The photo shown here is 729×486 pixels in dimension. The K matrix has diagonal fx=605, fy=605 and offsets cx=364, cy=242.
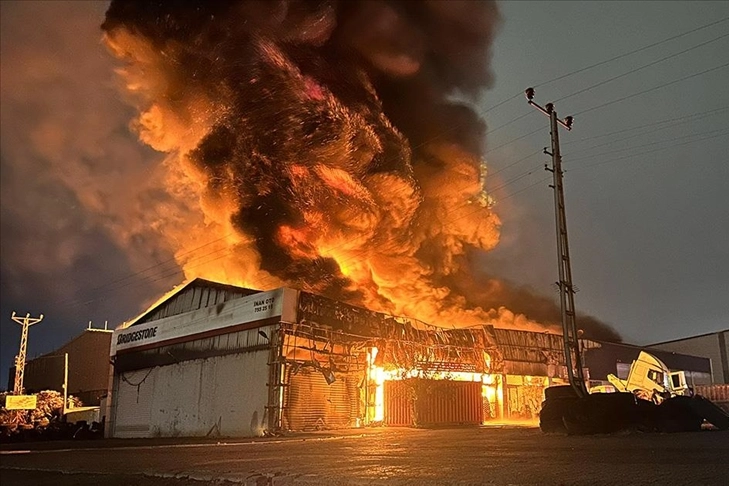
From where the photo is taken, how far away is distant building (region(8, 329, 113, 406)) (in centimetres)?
6019

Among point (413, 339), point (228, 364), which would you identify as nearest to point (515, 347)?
point (413, 339)

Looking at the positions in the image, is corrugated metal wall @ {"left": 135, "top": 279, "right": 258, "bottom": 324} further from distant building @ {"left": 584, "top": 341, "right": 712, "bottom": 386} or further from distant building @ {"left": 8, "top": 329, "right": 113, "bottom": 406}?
distant building @ {"left": 584, "top": 341, "right": 712, "bottom": 386}

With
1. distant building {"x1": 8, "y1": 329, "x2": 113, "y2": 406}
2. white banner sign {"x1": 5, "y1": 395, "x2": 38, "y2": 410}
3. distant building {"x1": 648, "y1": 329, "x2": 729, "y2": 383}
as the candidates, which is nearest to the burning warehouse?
white banner sign {"x1": 5, "y1": 395, "x2": 38, "y2": 410}

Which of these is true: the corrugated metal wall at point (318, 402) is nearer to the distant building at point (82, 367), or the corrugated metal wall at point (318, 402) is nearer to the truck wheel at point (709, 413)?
A: the truck wheel at point (709, 413)

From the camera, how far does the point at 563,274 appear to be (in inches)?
810

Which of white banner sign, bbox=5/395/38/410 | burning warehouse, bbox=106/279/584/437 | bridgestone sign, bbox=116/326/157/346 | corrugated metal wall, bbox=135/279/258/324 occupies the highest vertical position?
corrugated metal wall, bbox=135/279/258/324

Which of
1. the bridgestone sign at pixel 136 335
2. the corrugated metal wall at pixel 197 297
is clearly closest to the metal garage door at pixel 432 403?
the corrugated metal wall at pixel 197 297

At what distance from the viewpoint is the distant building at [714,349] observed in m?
58.3

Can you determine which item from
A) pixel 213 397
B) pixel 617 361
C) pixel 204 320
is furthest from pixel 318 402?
pixel 617 361

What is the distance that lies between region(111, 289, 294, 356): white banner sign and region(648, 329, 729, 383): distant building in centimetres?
5047

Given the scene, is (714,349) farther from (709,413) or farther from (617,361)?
(709,413)

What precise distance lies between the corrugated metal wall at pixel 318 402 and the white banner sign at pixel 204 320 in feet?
10.3

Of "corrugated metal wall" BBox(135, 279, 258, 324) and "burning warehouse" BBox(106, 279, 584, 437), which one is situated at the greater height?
"corrugated metal wall" BBox(135, 279, 258, 324)

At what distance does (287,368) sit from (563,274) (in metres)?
12.3
